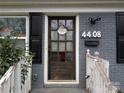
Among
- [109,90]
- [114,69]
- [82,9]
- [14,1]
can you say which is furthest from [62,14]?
[109,90]

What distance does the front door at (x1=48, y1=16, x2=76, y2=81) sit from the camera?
11.2 metres

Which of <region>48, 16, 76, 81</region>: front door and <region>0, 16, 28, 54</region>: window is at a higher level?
<region>0, 16, 28, 54</region>: window

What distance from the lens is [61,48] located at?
442 inches

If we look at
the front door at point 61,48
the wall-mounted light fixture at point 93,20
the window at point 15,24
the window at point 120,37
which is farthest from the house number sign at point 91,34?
the window at point 15,24

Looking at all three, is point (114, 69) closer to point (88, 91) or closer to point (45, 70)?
point (88, 91)

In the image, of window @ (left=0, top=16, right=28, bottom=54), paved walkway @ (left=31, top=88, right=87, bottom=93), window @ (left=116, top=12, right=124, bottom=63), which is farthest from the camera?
window @ (left=0, top=16, right=28, bottom=54)

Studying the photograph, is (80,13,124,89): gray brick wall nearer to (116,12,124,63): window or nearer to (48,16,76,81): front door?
(116,12,124,63): window

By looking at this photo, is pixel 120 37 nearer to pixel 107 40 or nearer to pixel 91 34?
pixel 107 40

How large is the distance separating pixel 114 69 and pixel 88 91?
1363 millimetres

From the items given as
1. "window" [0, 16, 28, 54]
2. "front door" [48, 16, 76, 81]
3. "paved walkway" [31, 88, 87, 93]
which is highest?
"window" [0, 16, 28, 54]

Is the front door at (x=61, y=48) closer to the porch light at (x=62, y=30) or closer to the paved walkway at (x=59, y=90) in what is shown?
the porch light at (x=62, y=30)

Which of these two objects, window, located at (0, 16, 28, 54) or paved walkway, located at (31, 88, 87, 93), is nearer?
paved walkway, located at (31, 88, 87, 93)

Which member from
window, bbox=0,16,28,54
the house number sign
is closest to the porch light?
the house number sign

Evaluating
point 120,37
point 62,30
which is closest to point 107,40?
point 120,37
